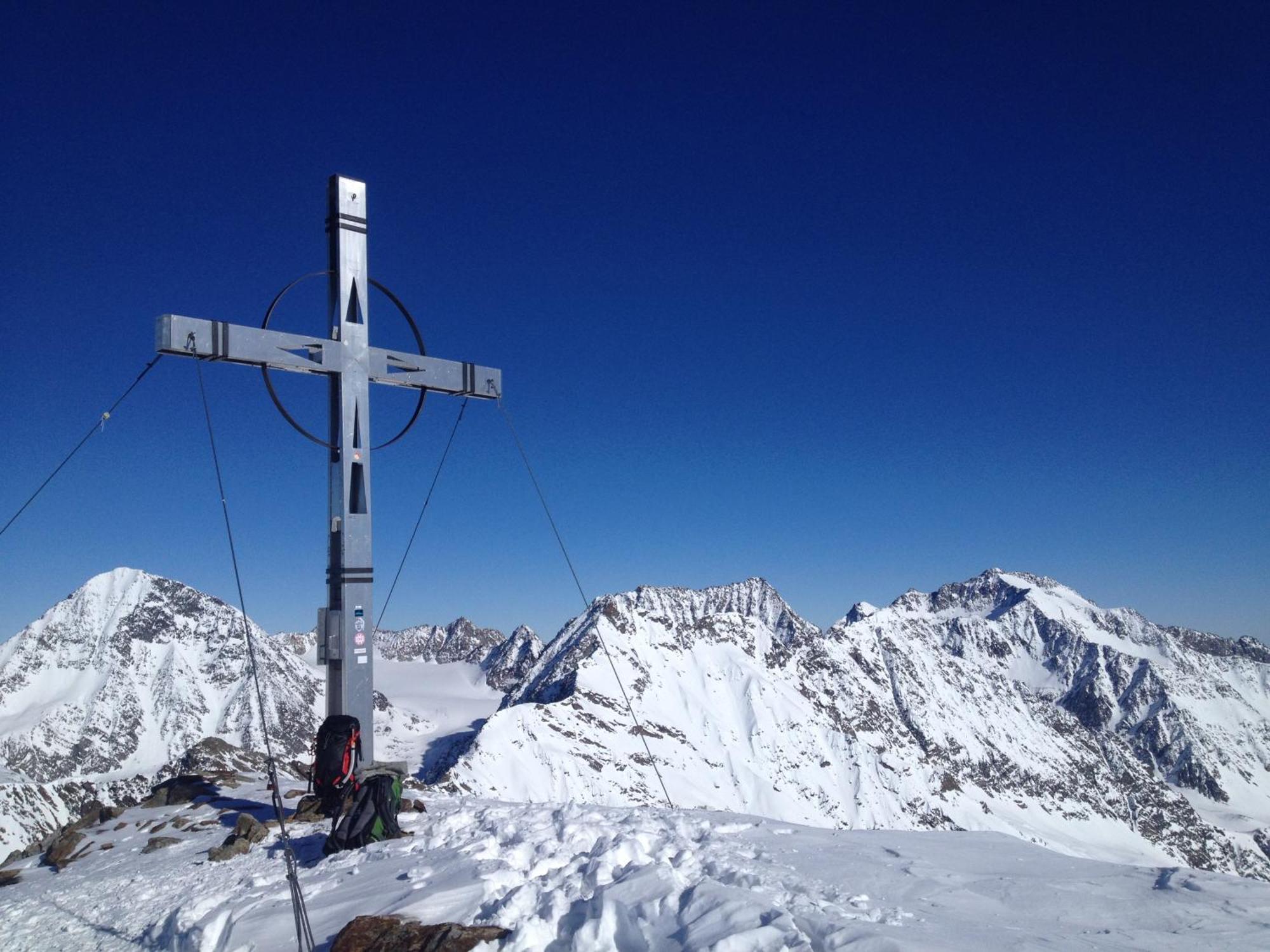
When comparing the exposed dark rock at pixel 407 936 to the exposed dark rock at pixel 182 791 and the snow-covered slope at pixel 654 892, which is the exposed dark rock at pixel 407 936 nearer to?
the snow-covered slope at pixel 654 892

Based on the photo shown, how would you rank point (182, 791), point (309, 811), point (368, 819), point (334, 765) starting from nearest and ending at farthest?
point (368, 819), point (334, 765), point (309, 811), point (182, 791)

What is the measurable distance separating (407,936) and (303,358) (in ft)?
25.2

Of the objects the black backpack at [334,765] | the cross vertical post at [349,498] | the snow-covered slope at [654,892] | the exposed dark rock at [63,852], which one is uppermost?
the cross vertical post at [349,498]

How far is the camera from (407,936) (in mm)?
6012

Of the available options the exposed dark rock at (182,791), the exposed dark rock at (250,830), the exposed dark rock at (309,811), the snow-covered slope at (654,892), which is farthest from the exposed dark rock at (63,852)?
the exposed dark rock at (309,811)

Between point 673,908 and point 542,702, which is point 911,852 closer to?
point 673,908

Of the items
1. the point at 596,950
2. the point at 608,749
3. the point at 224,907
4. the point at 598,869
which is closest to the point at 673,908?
the point at 596,950

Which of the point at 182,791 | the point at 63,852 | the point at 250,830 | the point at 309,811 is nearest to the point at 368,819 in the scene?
the point at 250,830

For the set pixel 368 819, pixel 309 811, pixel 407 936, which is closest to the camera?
pixel 407 936

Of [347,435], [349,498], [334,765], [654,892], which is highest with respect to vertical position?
[347,435]

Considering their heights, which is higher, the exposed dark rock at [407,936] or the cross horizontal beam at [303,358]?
the cross horizontal beam at [303,358]

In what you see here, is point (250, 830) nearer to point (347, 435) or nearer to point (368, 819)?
point (368, 819)

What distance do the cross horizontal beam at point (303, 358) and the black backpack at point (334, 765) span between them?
4.81 m

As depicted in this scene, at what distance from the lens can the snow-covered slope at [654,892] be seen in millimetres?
5711
